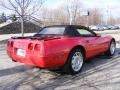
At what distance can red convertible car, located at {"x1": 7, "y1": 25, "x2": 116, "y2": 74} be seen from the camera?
6.16m

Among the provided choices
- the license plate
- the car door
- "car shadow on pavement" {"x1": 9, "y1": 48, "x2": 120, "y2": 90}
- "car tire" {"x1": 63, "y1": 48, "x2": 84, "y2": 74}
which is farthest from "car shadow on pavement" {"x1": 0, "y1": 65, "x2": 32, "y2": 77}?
the car door

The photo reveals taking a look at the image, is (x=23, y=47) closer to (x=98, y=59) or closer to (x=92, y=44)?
(x=92, y=44)

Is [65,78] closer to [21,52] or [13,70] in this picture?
[21,52]

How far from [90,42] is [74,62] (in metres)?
1.10

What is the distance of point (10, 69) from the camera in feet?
25.0

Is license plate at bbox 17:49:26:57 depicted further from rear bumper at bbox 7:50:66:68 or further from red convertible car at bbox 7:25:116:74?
rear bumper at bbox 7:50:66:68

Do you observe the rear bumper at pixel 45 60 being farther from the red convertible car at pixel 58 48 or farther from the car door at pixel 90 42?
the car door at pixel 90 42

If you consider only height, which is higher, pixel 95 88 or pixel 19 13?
pixel 19 13

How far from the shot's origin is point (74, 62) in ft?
22.9

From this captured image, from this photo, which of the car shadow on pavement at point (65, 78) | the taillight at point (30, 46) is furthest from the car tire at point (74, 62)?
the taillight at point (30, 46)

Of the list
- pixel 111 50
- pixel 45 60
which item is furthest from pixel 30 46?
pixel 111 50

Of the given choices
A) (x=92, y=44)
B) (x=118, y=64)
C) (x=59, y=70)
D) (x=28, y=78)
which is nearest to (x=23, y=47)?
(x=28, y=78)

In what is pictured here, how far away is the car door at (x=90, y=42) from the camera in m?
7.51

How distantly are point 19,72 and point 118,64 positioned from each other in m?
3.09
